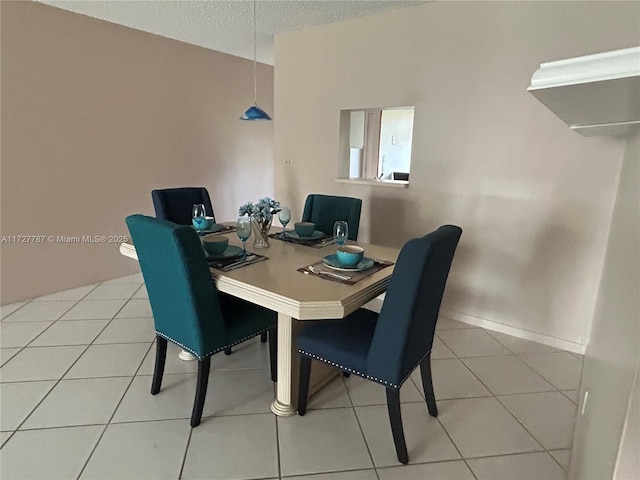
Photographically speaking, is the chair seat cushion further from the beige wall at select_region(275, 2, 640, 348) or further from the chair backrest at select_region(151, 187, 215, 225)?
the chair backrest at select_region(151, 187, 215, 225)

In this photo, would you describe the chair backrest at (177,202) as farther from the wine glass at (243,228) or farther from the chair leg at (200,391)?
the chair leg at (200,391)

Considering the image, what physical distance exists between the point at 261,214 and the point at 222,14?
192 cm

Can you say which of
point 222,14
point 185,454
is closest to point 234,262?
point 185,454

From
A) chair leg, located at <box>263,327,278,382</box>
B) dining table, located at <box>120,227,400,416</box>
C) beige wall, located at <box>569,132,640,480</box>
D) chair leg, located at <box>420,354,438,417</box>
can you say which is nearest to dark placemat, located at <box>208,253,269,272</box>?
dining table, located at <box>120,227,400,416</box>

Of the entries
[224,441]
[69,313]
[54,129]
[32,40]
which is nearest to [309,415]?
[224,441]

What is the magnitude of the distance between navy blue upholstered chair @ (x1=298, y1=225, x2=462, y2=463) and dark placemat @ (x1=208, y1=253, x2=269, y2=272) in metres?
0.45

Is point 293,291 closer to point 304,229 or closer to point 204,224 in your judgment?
point 304,229

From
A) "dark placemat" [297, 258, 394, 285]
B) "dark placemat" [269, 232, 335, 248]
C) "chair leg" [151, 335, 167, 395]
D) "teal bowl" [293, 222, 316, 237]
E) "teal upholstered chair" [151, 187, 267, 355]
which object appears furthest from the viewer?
"teal upholstered chair" [151, 187, 267, 355]

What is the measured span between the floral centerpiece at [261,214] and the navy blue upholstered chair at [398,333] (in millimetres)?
686

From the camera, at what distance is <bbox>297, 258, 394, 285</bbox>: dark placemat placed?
1.71 metres

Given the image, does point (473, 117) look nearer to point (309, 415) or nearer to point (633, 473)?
point (309, 415)

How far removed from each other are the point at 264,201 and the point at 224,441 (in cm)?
121

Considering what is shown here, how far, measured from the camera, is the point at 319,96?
3.45 metres

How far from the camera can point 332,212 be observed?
2.79 m
